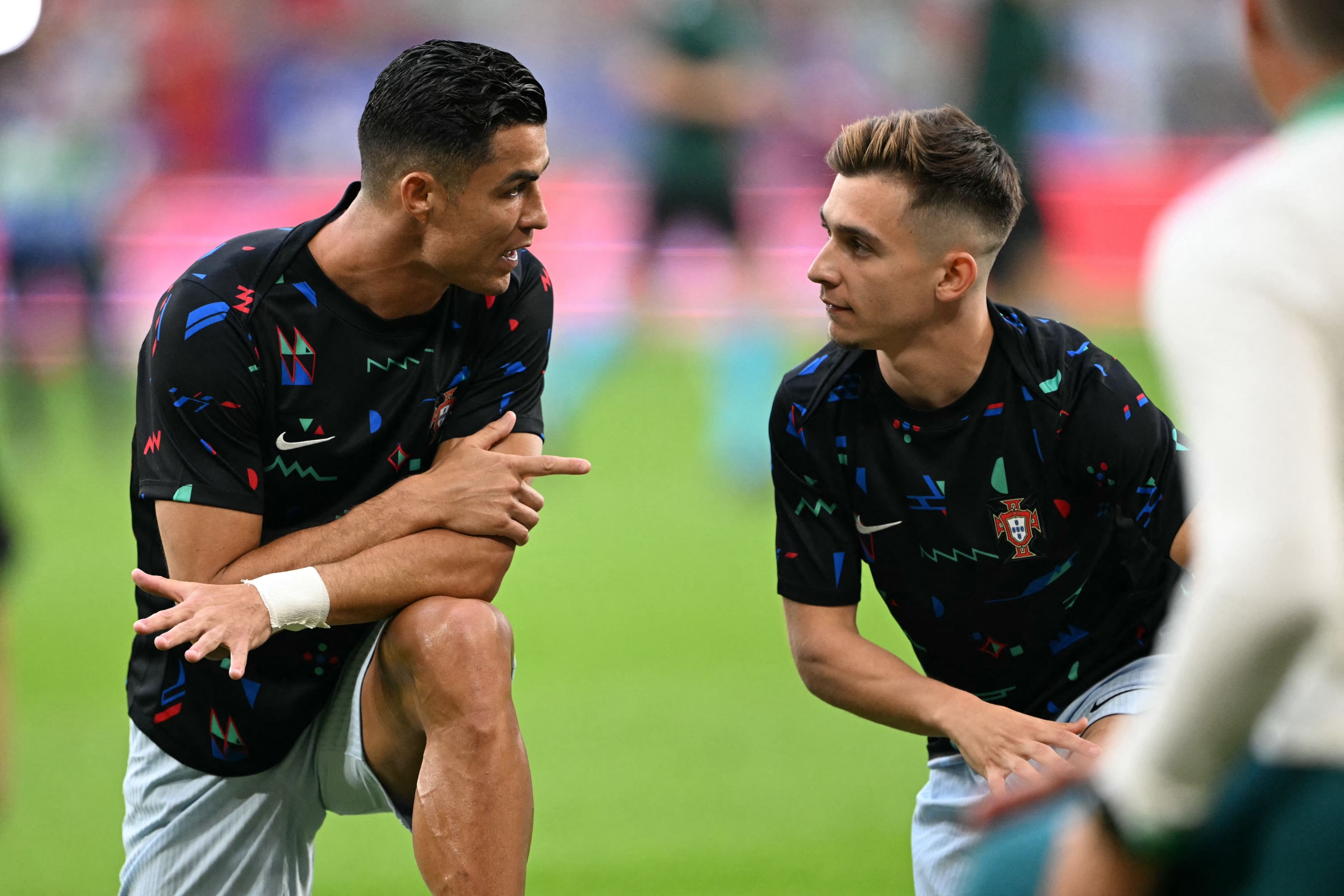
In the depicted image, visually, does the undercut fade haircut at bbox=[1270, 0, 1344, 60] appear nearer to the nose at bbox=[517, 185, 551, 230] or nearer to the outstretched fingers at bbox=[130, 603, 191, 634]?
the nose at bbox=[517, 185, 551, 230]

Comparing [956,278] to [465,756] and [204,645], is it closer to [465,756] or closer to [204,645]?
[465,756]

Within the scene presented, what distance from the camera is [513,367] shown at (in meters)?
3.10

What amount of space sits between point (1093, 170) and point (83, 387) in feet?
34.2

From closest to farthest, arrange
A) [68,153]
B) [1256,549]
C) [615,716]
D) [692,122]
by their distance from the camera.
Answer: [1256,549] → [615,716] → [692,122] → [68,153]

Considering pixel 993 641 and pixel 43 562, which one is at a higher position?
pixel 43 562

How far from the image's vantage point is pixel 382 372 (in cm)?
294

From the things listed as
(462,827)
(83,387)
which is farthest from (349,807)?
(83,387)

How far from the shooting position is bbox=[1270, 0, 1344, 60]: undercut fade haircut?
4.29 ft

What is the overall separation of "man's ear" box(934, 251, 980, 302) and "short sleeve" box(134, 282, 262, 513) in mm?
1321

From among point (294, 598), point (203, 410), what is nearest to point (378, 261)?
point (203, 410)

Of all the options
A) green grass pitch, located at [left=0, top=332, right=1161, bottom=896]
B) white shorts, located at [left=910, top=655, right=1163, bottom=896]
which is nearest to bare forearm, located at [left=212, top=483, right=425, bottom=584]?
white shorts, located at [left=910, top=655, right=1163, bottom=896]

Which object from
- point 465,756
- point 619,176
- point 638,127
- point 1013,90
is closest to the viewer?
point 465,756

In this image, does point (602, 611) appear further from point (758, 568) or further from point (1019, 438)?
point (1019, 438)

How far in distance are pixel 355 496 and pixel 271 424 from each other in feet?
Answer: 0.73
